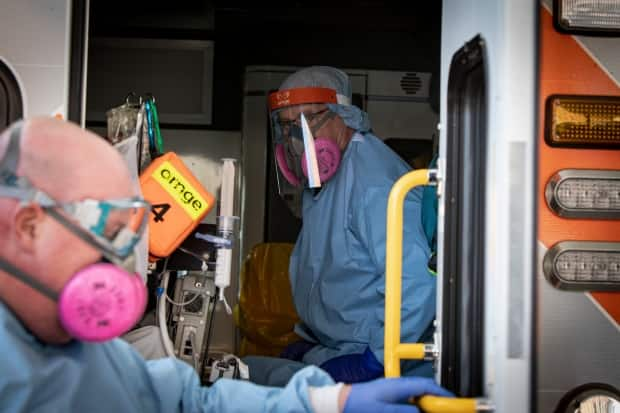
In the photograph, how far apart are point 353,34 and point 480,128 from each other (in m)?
3.09

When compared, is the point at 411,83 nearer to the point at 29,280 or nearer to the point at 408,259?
the point at 408,259

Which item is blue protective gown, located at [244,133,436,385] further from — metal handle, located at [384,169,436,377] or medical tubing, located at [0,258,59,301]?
medical tubing, located at [0,258,59,301]

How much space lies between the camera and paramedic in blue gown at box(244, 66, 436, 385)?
333cm

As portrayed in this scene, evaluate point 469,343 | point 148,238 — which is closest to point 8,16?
point 148,238

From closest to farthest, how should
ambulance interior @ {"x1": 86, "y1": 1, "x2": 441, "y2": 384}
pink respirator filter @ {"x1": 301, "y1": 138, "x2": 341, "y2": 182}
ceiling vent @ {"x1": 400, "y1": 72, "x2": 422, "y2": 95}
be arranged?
pink respirator filter @ {"x1": 301, "y1": 138, "x2": 341, "y2": 182} → ambulance interior @ {"x1": 86, "y1": 1, "x2": 441, "y2": 384} → ceiling vent @ {"x1": 400, "y1": 72, "x2": 422, "y2": 95}

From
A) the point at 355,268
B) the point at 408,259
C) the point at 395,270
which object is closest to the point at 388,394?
the point at 395,270

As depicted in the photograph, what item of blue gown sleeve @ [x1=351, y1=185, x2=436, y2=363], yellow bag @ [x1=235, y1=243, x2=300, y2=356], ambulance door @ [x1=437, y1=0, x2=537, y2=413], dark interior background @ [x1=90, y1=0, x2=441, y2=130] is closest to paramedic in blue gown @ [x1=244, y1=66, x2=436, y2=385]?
blue gown sleeve @ [x1=351, y1=185, x2=436, y2=363]

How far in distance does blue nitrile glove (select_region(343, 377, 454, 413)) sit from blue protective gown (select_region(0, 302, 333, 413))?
128 mm

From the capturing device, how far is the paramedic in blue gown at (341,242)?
10.9ft

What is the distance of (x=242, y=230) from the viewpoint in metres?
5.02

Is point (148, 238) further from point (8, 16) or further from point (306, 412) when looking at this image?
point (306, 412)

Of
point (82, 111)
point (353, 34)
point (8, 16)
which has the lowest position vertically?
point (82, 111)

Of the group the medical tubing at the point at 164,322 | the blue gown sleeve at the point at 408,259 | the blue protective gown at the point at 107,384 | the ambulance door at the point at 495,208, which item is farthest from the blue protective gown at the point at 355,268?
the blue protective gown at the point at 107,384

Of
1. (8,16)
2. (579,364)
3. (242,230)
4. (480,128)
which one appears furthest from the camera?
(242,230)
